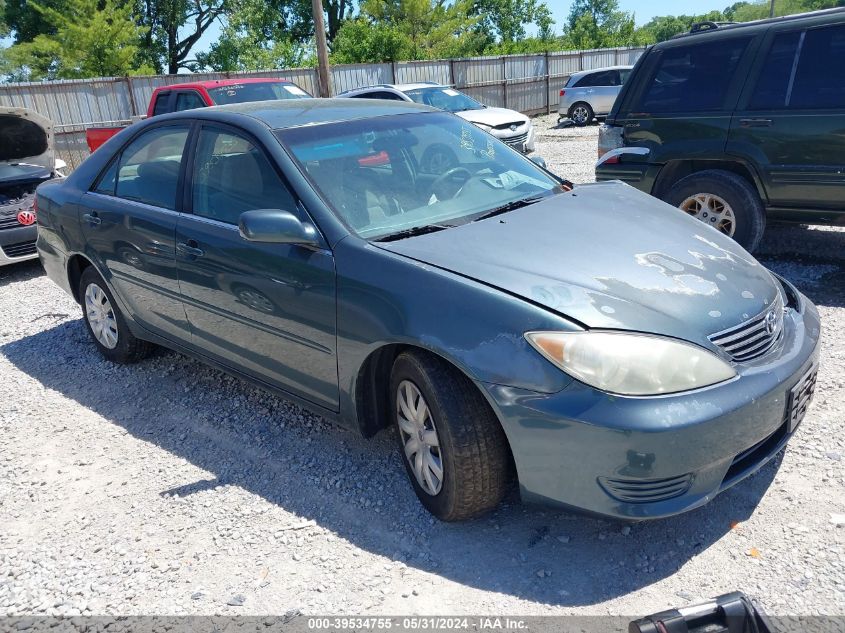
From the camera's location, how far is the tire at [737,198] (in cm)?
543

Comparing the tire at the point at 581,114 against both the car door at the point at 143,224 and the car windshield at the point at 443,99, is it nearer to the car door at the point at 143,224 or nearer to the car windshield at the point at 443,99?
the car windshield at the point at 443,99

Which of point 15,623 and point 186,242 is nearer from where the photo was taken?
point 15,623

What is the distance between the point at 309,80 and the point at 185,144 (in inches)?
609

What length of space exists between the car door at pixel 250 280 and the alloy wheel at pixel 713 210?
363 centimetres

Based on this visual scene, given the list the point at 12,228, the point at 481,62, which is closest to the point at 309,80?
the point at 481,62

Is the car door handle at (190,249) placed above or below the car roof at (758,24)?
below

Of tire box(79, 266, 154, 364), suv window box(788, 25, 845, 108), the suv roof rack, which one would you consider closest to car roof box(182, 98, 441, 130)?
tire box(79, 266, 154, 364)

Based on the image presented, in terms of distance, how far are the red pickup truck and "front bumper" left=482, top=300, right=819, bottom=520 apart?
8.91 m

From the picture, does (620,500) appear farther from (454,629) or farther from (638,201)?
(638,201)

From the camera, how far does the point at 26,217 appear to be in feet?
23.5

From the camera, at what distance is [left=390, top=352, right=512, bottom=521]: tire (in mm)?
2654

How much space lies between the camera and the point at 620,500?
2439 mm

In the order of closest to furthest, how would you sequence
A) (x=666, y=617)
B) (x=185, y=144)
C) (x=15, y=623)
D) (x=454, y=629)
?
(x=666, y=617)
(x=454, y=629)
(x=15, y=623)
(x=185, y=144)

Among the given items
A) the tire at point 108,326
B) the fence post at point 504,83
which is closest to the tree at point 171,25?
the fence post at point 504,83
